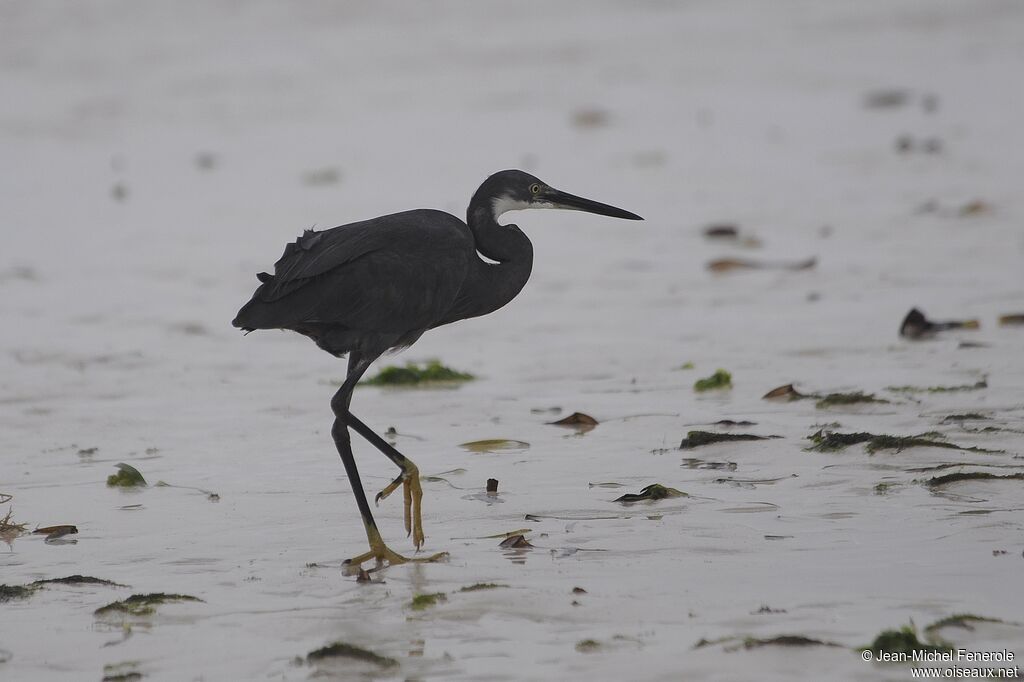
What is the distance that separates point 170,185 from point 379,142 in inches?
87.4

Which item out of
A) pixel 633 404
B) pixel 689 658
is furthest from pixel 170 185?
pixel 689 658

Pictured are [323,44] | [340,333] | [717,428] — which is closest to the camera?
[340,333]

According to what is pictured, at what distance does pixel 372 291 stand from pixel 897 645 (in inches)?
84.2

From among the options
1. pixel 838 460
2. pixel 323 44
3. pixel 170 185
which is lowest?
pixel 838 460

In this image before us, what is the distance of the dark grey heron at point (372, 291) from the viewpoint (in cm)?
459

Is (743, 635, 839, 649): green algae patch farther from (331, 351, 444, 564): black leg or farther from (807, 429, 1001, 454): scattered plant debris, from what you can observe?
(807, 429, 1001, 454): scattered plant debris

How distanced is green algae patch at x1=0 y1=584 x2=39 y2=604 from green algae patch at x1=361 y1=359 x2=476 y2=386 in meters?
2.64

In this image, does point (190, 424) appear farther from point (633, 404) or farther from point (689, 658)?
point (689, 658)

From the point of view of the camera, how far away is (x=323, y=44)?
1788 cm

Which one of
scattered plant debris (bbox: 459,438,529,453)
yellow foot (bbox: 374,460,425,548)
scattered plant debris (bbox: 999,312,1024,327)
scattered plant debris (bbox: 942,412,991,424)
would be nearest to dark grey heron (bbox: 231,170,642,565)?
yellow foot (bbox: 374,460,425,548)

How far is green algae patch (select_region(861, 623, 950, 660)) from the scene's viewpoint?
3.10 meters

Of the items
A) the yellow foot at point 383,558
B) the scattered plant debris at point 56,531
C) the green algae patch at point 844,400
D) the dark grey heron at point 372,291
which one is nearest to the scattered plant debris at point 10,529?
the scattered plant debris at point 56,531

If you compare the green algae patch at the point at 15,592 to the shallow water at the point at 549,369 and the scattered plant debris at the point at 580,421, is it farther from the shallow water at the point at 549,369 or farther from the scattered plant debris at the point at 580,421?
the scattered plant debris at the point at 580,421

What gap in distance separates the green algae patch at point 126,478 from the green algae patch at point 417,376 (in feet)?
5.35
